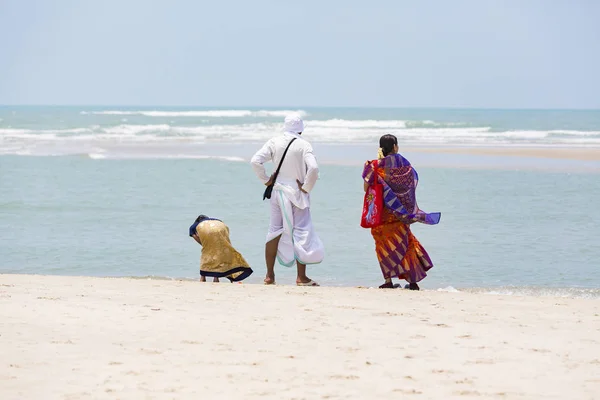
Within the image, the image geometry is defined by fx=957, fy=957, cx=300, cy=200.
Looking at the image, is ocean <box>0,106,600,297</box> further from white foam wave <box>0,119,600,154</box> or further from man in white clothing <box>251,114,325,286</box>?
white foam wave <box>0,119,600,154</box>

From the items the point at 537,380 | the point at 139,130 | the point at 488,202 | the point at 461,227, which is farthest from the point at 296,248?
the point at 139,130

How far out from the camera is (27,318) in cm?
567

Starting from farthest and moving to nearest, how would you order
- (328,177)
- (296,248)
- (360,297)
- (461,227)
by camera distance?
(328,177) < (461,227) < (296,248) < (360,297)

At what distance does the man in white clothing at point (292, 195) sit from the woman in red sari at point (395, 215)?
1.59ft

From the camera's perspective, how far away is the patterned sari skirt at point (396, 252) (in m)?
7.54

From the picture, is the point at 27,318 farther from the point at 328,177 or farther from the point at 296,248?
the point at 328,177

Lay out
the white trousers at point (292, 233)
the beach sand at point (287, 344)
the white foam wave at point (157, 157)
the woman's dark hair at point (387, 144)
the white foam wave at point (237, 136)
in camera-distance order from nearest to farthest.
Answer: the beach sand at point (287, 344) → the woman's dark hair at point (387, 144) → the white trousers at point (292, 233) → the white foam wave at point (157, 157) → the white foam wave at point (237, 136)

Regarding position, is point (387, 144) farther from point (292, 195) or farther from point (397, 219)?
point (292, 195)

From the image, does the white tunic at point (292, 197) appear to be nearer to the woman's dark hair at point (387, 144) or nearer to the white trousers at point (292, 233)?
the white trousers at point (292, 233)

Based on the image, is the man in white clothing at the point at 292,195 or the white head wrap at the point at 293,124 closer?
the man in white clothing at the point at 292,195

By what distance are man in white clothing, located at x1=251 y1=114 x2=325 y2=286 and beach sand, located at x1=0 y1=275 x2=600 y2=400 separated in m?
0.58

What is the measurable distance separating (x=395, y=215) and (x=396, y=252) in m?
0.29

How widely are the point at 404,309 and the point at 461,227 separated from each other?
18.4ft

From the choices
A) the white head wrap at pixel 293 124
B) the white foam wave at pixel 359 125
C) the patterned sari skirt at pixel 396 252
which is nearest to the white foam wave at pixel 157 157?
the white head wrap at pixel 293 124
